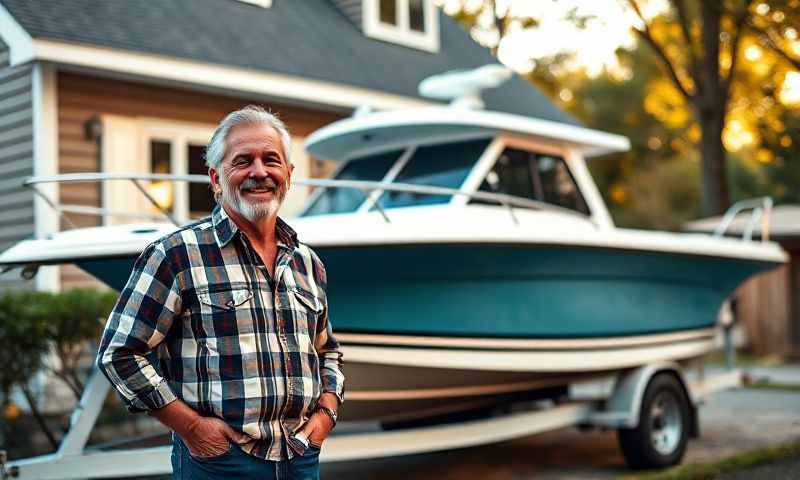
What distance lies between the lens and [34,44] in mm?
6191

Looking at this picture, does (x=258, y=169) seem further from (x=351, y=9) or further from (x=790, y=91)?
(x=790, y=91)

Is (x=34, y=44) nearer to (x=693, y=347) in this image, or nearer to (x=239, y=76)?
(x=239, y=76)

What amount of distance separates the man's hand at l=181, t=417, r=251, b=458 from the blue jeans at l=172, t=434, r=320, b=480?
24mm

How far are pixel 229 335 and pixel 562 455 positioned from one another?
196 inches

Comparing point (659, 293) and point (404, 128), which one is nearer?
point (404, 128)

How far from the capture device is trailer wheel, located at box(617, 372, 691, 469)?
240 inches

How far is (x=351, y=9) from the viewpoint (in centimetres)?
1042

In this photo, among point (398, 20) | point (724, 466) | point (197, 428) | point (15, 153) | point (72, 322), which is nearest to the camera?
point (197, 428)

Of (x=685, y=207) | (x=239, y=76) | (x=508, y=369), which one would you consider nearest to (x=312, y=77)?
(x=239, y=76)

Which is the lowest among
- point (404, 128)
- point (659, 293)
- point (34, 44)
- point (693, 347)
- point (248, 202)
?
point (693, 347)

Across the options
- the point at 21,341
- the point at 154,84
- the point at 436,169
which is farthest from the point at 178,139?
the point at 436,169

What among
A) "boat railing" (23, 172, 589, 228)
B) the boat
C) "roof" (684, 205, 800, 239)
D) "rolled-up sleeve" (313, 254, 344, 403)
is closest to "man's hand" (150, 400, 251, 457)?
"rolled-up sleeve" (313, 254, 344, 403)

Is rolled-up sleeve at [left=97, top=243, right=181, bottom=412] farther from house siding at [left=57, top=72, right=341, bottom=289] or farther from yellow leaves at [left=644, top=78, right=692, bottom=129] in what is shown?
yellow leaves at [left=644, top=78, right=692, bottom=129]

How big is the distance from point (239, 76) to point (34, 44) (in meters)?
1.97
